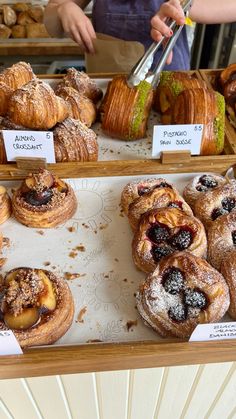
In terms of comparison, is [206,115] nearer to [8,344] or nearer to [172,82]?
[172,82]

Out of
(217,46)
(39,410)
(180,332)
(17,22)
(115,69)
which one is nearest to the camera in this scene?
(180,332)

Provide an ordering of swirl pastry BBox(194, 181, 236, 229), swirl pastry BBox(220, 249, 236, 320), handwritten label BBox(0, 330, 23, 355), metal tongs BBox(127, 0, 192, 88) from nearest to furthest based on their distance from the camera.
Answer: handwritten label BBox(0, 330, 23, 355) → swirl pastry BBox(220, 249, 236, 320) → swirl pastry BBox(194, 181, 236, 229) → metal tongs BBox(127, 0, 192, 88)

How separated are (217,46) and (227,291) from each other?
2335 millimetres

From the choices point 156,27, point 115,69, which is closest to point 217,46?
point 115,69

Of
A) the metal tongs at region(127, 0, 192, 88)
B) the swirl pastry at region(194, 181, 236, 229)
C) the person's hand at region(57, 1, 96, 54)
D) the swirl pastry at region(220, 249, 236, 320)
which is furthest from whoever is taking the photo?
the person's hand at region(57, 1, 96, 54)

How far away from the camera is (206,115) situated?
4.16ft

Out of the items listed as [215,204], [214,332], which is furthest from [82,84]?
[214,332]

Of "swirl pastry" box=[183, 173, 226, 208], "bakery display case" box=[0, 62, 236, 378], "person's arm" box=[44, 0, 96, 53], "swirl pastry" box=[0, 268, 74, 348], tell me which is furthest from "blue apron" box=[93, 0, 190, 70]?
"swirl pastry" box=[0, 268, 74, 348]

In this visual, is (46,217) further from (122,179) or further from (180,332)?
(180,332)

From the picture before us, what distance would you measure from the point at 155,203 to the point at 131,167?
206 millimetres

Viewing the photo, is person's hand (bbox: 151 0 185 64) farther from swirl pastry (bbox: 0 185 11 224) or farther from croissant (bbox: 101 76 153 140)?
swirl pastry (bbox: 0 185 11 224)

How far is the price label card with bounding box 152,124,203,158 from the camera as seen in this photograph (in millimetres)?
1205

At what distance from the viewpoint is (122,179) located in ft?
4.20

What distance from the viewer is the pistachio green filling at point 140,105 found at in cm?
136
